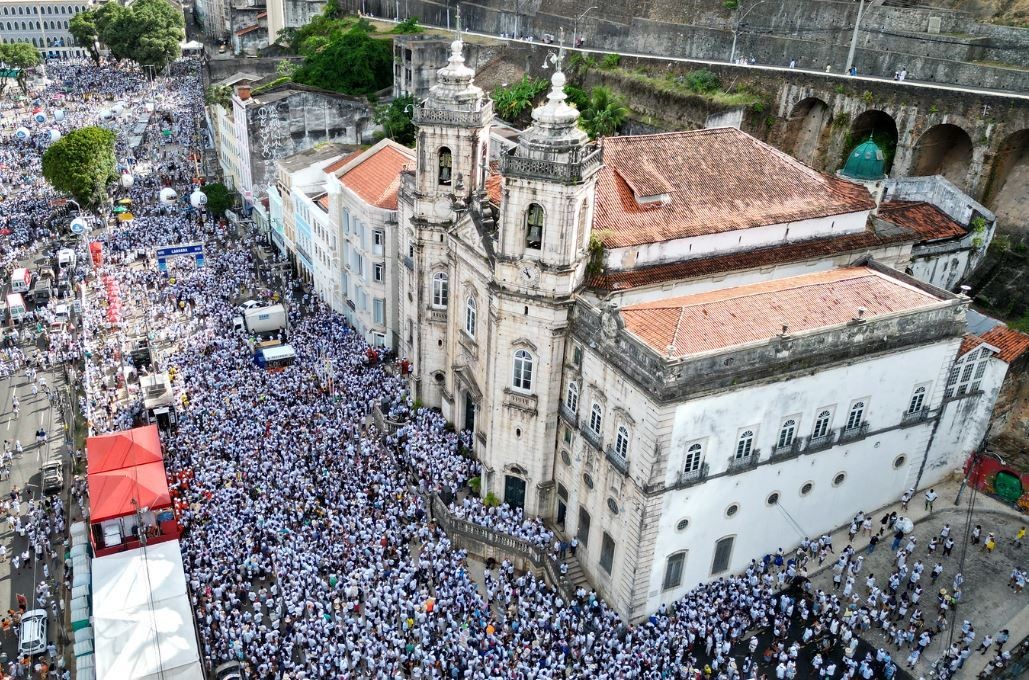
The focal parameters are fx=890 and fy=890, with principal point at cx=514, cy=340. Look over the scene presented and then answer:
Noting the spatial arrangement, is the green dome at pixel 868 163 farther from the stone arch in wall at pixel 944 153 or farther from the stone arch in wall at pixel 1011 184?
the stone arch in wall at pixel 1011 184

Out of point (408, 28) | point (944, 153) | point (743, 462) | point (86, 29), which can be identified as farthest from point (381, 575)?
point (86, 29)

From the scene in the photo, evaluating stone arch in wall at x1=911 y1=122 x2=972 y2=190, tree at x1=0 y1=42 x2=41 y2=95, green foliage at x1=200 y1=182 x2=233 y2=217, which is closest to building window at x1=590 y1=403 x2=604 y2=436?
stone arch in wall at x1=911 y1=122 x2=972 y2=190

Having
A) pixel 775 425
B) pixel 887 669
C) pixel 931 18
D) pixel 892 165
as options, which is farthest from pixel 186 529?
pixel 931 18

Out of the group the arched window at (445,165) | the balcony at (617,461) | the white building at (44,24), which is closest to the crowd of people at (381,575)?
the balcony at (617,461)

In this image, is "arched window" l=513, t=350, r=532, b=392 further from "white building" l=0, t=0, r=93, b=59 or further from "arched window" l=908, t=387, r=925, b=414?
"white building" l=0, t=0, r=93, b=59

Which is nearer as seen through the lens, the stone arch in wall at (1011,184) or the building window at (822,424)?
the building window at (822,424)

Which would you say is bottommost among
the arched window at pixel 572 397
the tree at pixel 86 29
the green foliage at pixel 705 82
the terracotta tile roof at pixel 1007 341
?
the tree at pixel 86 29

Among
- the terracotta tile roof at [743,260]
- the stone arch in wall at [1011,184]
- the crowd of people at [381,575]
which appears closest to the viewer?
the crowd of people at [381,575]

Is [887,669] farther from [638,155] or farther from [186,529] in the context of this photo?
[186,529]
